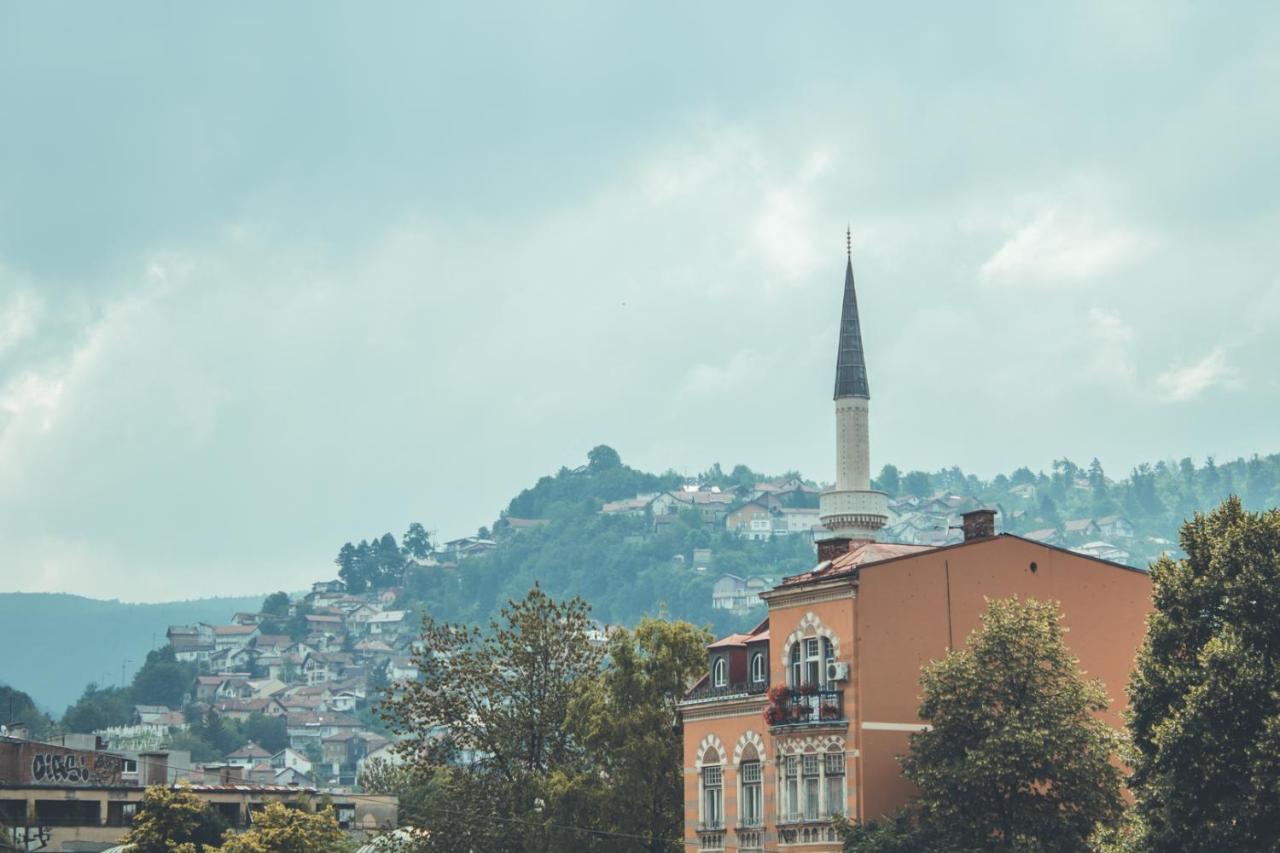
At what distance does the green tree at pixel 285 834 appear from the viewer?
237 feet

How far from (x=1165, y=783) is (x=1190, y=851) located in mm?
1469

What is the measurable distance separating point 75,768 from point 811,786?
58.1m

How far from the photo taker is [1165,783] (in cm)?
4525

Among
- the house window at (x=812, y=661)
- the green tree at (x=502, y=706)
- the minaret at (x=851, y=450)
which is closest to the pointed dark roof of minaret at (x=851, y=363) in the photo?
the minaret at (x=851, y=450)

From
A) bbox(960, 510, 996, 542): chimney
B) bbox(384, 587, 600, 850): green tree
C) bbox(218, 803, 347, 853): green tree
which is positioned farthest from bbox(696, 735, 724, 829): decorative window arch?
bbox(218, 803, 347, 853): green tree

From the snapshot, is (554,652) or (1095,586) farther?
(554,652)

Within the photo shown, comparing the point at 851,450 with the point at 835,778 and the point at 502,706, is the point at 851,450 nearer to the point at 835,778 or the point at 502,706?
the point at 502,706

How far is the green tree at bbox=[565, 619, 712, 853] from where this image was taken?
69250mm

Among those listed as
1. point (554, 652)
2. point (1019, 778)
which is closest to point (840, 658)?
point (1019, 778)

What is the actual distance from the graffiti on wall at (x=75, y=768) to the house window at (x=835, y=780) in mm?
56547

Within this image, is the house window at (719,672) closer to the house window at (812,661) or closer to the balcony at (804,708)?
the balcony at (804,708)

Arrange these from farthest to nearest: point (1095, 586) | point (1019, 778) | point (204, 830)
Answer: point (204, 830) < point (1095, 586) < point (1019, 778)

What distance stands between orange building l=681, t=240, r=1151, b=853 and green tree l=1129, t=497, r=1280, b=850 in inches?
431

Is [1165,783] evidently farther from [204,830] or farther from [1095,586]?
[204,830]
